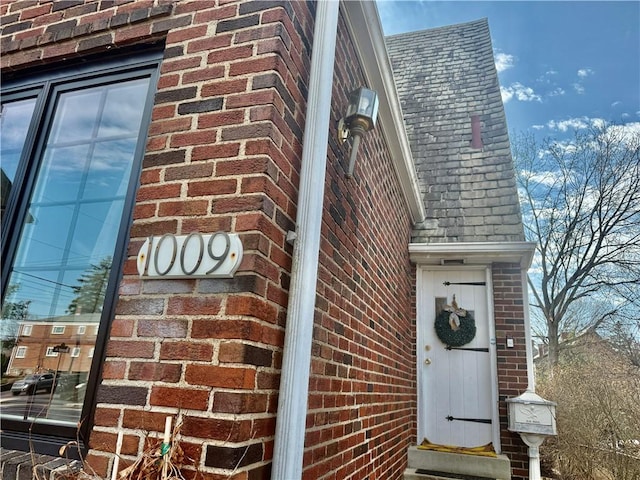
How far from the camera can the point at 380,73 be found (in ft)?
9.55

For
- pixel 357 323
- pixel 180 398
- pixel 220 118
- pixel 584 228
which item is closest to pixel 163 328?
pixel 180 398

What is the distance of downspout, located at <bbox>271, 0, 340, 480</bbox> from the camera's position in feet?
4.27

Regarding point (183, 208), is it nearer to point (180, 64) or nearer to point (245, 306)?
point (245, 306)

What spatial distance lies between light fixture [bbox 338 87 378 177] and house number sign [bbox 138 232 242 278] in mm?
1209

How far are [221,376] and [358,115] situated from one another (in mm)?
1619

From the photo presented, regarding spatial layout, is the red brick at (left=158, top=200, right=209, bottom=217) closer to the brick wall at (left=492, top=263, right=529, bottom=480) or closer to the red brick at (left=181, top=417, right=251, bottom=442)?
the red brick at (left=181, top=417, right=251, bottom=442)

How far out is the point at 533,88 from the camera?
12.8 metres

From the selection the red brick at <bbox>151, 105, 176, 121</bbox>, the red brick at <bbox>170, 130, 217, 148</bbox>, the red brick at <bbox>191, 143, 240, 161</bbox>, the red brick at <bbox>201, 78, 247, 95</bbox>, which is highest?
the red brick at <bbox>201, 78, 247, 95</bbox>

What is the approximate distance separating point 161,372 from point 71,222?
0.95 m

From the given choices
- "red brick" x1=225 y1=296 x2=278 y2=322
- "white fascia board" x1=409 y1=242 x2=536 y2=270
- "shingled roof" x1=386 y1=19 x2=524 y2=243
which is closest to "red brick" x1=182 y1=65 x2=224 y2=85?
"red brick" x1=225 y1=296 x2=278 y2=322

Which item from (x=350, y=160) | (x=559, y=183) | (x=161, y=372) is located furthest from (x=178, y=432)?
(x=559, y=183)

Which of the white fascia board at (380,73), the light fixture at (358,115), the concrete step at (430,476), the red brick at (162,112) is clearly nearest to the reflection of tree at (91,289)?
the red brick at (162,112)

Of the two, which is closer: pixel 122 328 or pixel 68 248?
pixel 122 328

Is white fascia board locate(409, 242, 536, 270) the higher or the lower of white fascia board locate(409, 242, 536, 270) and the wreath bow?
the higher
